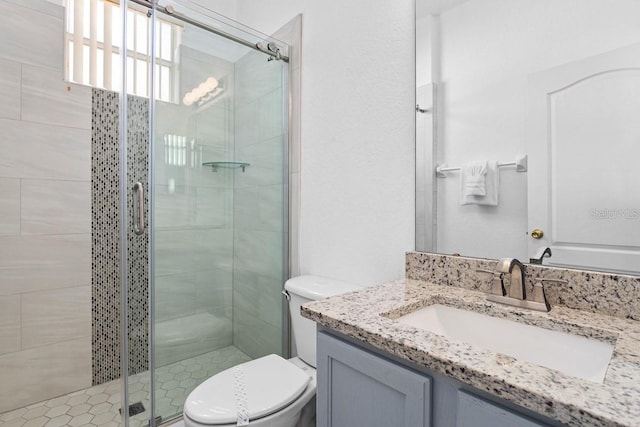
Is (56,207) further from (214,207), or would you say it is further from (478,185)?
(478,185)

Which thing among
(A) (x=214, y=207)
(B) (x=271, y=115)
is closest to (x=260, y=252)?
(A) (x=214, y=207)

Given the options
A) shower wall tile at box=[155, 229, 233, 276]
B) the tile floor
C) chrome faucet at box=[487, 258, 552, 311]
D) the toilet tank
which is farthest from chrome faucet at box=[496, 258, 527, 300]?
the tile floor

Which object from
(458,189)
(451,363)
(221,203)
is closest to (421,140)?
(458,189)

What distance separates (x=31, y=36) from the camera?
1763 millimetres

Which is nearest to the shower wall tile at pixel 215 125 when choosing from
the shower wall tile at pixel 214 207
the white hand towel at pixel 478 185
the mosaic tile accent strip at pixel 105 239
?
the shower wall tile at pixel 214 207

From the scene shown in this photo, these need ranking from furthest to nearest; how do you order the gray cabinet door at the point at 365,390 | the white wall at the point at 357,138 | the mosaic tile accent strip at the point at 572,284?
the white wall at the point at 357,138 < the mosaic tile accent strip at the point at 572,284 < the gray cabinet door at the point at 365,390

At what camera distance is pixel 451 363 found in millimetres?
571

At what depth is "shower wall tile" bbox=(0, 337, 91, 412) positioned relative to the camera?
5.67 feet

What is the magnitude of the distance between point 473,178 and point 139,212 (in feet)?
4.41

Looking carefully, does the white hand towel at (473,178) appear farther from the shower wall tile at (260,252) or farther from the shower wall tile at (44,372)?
the shower wall tile at (44,372)

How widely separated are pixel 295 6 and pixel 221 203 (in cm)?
119

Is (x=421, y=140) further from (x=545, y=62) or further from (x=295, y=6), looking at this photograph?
(x=295, y=6)

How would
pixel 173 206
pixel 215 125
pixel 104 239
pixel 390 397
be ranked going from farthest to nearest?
pixel 104 239 → pixel 215 125 → pixel 173 206 → pixel 390 397

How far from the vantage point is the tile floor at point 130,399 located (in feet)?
4.76
